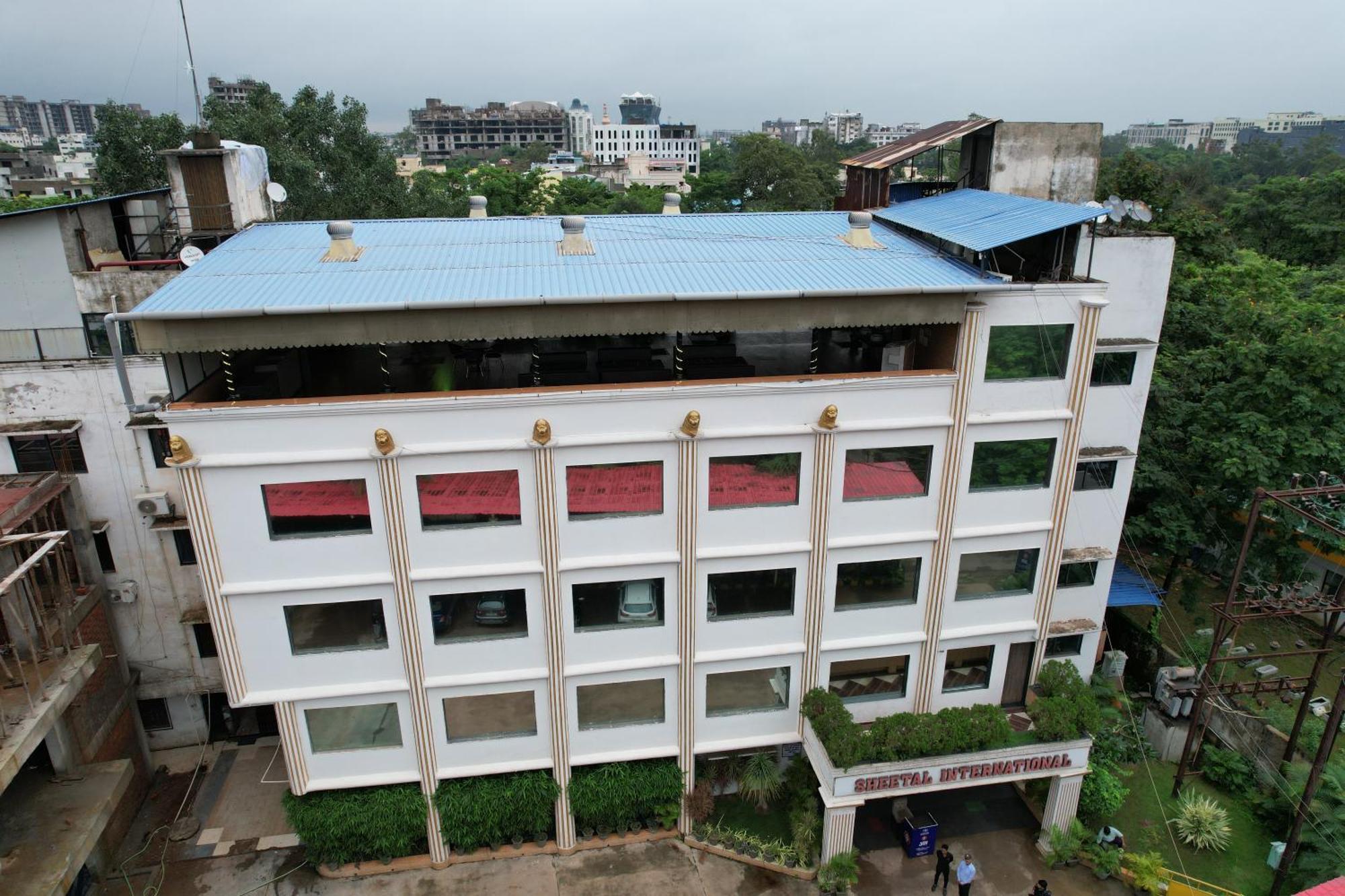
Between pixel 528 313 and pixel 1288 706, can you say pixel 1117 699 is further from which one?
pixel 528 313

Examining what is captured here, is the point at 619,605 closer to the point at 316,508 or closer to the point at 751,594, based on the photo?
the point at 751,594

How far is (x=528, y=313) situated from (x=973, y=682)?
13.8 m

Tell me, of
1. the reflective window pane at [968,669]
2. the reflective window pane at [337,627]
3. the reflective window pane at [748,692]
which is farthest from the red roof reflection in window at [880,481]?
the reflective window pane at [337,627]

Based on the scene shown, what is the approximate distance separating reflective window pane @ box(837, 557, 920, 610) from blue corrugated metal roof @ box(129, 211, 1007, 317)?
6.27 meters

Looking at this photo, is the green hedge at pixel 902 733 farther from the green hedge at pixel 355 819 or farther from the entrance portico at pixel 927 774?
the green hedge at pixel 355 819

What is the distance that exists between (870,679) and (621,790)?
6390 mm

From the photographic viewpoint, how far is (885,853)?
18.6 meters

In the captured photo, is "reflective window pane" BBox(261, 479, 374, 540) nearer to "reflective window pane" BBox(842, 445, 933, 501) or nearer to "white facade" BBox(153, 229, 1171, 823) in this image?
"white facade" BBox(153, 229, 1171, 823)

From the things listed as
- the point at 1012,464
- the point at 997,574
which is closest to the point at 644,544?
the point at 1012,464

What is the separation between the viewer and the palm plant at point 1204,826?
60.7ft

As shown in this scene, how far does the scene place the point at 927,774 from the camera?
55.3ft

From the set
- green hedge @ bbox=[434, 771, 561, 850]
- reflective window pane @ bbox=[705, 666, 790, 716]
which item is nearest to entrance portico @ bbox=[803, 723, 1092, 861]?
reflective window pane @ bbox=[705, 666, 790, 716]

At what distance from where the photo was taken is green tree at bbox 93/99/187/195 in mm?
33906

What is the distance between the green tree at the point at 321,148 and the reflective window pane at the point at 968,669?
31.5 meters
